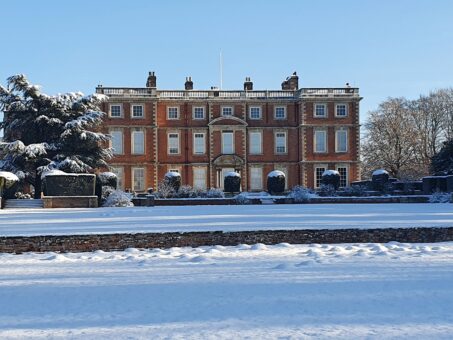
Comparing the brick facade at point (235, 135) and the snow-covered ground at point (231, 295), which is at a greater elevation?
the brick facade at point (235, 135)

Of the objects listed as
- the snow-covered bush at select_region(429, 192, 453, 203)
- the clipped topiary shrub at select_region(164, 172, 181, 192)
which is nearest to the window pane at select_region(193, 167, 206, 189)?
the clipped topiary shrub at select_region(164, 172, 181, 192)

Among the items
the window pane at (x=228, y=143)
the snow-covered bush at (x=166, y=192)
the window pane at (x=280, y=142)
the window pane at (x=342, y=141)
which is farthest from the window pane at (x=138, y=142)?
the window pane at (x=342, y=141)

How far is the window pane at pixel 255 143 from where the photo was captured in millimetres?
41469

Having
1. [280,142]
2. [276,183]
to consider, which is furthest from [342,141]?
[276,183]

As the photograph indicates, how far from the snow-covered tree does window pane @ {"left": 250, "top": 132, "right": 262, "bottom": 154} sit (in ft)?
52.2

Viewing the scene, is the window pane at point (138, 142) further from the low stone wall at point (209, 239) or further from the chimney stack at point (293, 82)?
the low stone wall at point (209, 239)

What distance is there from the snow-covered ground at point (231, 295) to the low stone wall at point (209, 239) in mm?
735

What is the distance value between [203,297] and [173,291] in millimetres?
485

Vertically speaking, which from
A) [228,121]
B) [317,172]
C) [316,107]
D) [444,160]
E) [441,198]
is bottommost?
[441,198]

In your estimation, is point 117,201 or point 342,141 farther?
point 342,141

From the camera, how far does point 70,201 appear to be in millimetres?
21812

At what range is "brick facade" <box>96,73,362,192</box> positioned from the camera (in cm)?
4022

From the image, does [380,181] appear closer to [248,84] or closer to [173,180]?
[173,180]

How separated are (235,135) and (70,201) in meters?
20.7
